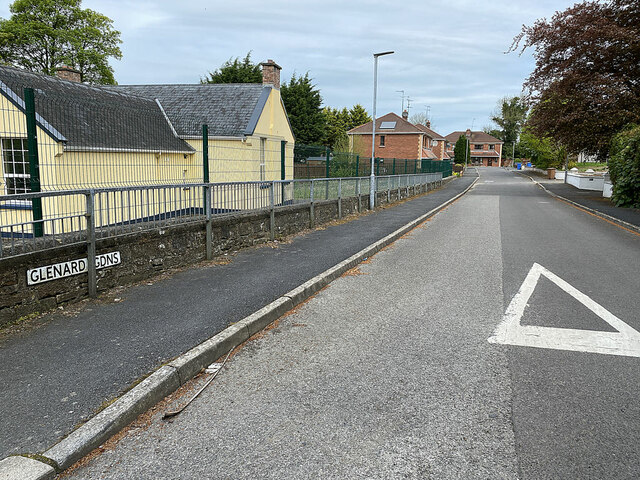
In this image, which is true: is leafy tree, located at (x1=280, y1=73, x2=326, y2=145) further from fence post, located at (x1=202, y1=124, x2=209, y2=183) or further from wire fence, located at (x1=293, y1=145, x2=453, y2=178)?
fence post, located at (x1=202, y1=124, x2=209, y2=183)

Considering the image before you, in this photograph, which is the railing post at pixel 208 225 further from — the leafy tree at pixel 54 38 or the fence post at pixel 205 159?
the leafy tree at pixel 54 38

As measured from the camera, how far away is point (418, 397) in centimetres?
362

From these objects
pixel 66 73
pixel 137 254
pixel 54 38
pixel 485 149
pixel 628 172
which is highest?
pixel 54 38

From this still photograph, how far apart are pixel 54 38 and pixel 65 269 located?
43.3 metres

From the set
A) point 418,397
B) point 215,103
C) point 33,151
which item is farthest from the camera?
point 215,103

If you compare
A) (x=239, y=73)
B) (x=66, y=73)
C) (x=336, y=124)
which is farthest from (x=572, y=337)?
(x=336, y=124)

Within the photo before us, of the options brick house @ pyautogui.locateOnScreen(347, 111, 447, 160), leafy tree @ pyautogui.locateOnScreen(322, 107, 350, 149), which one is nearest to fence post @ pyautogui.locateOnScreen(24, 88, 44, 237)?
leafy tree @ pyautogui.locateOnScreen(322, 107, 350, 149)

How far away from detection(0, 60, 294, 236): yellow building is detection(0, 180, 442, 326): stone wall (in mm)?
312

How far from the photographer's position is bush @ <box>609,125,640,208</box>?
1825cm

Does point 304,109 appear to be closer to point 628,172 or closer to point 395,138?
point 395,138

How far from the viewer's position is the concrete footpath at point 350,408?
2809 mm

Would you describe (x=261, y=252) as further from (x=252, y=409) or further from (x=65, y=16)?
(x=65, y=16)

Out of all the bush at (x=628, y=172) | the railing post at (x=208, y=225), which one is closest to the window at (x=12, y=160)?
the railing post at (x=208, y=225)

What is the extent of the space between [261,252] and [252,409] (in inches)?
231
